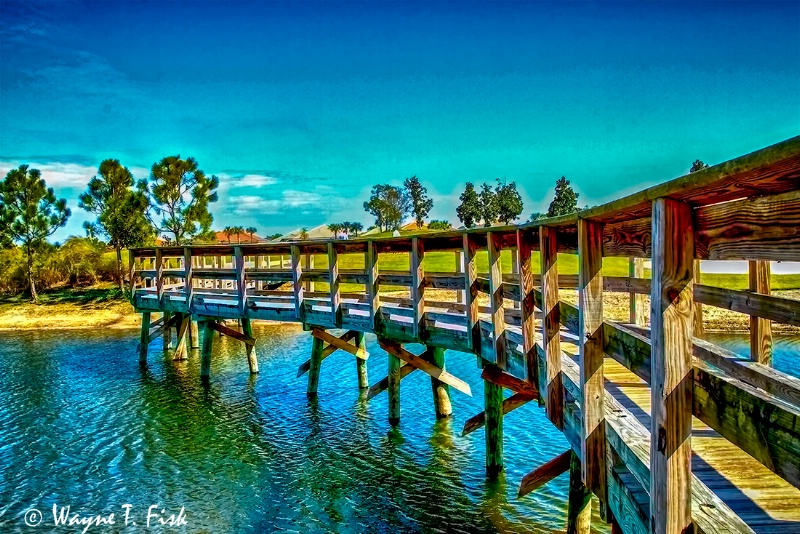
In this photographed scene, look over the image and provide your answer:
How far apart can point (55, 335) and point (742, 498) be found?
31885mm

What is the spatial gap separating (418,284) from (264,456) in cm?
434

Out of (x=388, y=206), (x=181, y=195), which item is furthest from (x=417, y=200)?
(x=181, y=195)

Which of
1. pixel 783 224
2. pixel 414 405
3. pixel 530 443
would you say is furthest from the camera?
pixel 414 405

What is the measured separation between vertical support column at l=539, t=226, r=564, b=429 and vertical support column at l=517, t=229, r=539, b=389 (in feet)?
2.44

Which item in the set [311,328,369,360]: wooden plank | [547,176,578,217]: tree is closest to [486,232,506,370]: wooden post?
[311,328,369,360]: wooden plank

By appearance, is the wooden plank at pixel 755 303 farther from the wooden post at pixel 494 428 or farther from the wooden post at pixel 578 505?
the wooden post at pixel 494 428

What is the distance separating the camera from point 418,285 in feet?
32.8

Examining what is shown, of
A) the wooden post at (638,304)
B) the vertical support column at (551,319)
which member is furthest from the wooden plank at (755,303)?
the wooden post at (638,304)

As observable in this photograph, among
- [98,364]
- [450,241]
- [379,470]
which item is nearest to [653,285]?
[450,241]

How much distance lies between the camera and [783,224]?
1982mm

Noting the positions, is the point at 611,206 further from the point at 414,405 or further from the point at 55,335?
the point at 55,335

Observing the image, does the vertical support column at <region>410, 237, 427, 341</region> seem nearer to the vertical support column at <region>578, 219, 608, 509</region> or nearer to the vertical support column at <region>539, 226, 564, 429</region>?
the vertical support column at <region>539, 226, 564, 429</region>

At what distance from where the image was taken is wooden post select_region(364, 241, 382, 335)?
36.6ft

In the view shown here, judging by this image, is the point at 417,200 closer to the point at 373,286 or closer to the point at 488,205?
the point at 488,205
